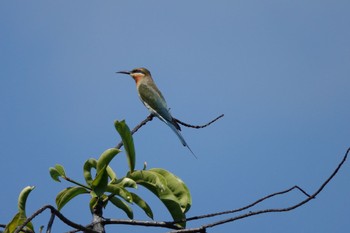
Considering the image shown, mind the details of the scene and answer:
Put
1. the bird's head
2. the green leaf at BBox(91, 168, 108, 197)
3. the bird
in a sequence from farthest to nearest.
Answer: the bird's head
the bird
the green leaf at BBox(91, 168, 108, 197)

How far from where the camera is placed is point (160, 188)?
2.73 metres

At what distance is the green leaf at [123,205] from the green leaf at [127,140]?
0.53 feet

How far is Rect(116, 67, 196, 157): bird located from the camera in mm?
7270

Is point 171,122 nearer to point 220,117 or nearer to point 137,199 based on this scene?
point 220,117

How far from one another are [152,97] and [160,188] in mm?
6103

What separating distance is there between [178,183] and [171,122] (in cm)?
455

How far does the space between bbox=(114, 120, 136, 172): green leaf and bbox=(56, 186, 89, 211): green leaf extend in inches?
10.0

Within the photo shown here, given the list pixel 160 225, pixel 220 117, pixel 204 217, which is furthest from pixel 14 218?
pixel 220 117

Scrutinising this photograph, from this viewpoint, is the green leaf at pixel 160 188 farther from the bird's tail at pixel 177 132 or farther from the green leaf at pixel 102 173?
the bird's tail at pixel 177 132

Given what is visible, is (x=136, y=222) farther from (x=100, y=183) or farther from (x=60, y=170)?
(x=60, y=170)

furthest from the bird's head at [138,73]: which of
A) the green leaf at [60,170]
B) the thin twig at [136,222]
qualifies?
the thin twig at [136,222]

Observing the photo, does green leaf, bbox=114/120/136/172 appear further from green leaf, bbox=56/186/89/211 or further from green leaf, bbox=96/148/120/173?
green leaf, bbox=56/186/89/211

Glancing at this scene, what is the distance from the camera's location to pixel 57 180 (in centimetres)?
294

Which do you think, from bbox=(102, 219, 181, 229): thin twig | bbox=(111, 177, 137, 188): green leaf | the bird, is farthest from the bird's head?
bbox=(102, 219, 181, 229): thin twig
